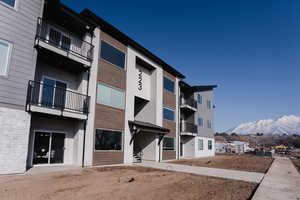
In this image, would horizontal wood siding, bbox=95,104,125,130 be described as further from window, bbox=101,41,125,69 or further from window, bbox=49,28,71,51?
window, bbox=49,28,71,51

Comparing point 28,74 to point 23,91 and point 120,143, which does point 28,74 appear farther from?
point 120,143

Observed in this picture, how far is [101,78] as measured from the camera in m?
13.9

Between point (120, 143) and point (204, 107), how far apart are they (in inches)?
774

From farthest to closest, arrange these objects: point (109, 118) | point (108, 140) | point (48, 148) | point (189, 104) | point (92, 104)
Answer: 1. point (189, 104)
2. point (109, 118)
3. point (108, 140)
4. point (92, 104)
5. point (48, 148)

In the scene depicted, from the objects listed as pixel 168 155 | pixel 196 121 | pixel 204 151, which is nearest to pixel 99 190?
pixel 168 155

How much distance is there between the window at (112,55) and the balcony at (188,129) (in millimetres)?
12371

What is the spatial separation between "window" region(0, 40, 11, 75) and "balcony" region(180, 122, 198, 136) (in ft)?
63.9

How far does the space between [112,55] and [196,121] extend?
1775 cm

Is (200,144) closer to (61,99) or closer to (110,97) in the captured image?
(110,97)

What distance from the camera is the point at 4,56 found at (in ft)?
28.9

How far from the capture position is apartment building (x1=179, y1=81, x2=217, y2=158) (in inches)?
1009

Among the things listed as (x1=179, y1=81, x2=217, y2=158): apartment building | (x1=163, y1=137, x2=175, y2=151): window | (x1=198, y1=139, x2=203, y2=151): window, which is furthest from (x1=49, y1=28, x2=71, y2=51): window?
(x1=198, y1=139, x2=203, y2=151): window

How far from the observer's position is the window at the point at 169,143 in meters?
20.4

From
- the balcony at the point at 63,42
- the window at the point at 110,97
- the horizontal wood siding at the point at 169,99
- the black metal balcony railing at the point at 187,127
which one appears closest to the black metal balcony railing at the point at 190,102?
the black metal balcony railing at the point at 187,127
